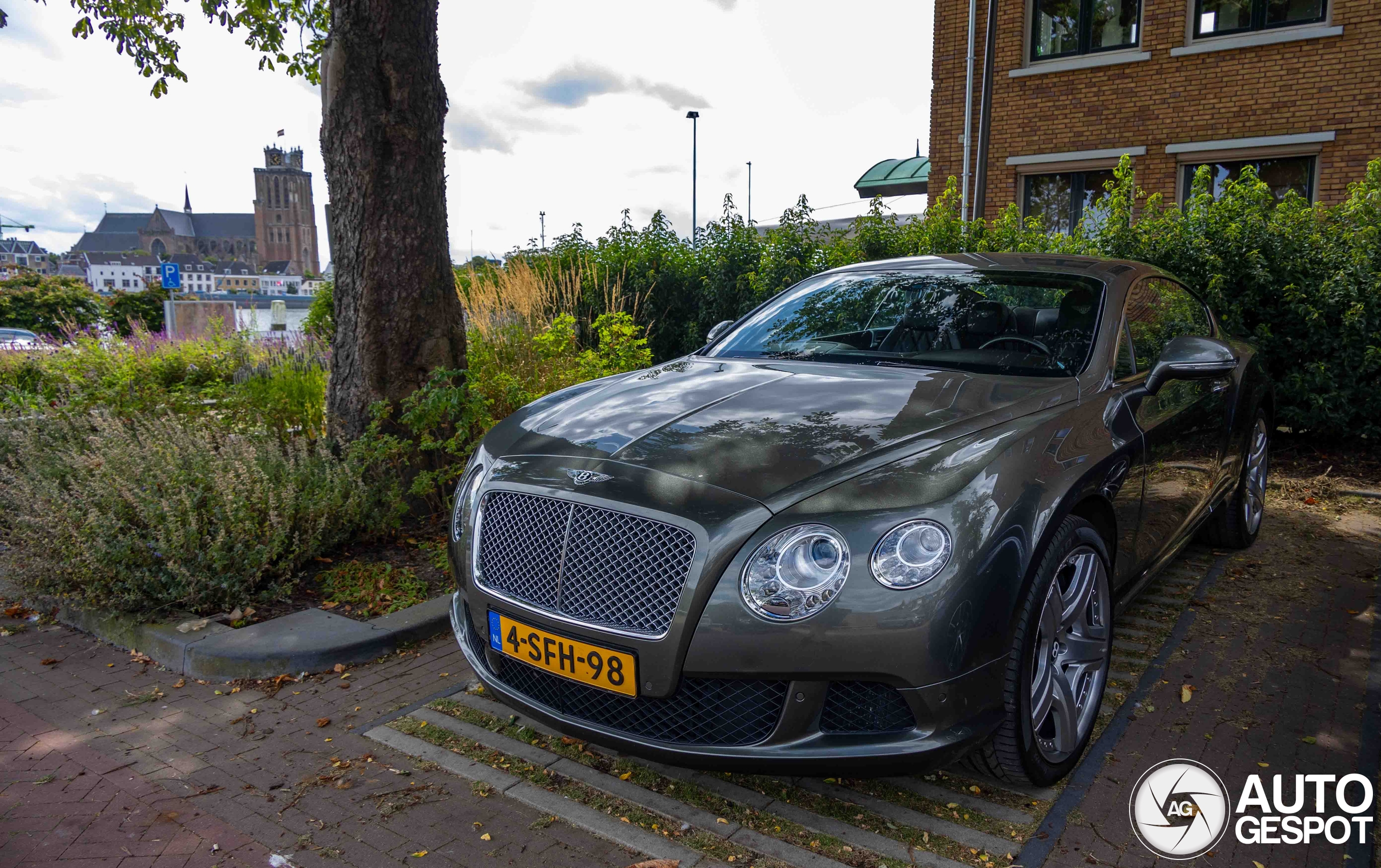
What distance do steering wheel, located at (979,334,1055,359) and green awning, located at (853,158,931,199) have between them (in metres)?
14.2

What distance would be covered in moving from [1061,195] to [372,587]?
44.3 feet

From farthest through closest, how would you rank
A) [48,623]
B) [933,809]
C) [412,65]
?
[412,65] → [48,623] → [933,809]

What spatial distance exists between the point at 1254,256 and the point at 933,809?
669 centimetres

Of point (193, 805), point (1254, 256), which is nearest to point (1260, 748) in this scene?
point (193, 805)

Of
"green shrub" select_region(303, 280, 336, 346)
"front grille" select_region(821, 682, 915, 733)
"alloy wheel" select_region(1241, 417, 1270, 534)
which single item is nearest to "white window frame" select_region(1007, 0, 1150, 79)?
"alloy wheel" select_region(1241, 417, 1270, 534)

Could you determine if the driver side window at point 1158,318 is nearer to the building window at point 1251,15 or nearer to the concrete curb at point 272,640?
the concrete curb at point 272,640

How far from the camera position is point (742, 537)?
2.27m

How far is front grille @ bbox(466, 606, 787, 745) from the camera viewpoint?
90.0 inches

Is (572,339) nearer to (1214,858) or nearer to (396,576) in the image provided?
(396,576)

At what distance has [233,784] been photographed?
2.91 metres

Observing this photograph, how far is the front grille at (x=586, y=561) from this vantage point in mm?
2344

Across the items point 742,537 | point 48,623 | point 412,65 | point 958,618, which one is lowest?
point 48,623

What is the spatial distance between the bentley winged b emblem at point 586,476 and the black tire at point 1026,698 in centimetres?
117

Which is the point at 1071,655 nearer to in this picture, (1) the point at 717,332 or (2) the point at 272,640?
(1) the point at 717,332
